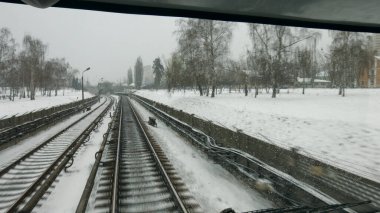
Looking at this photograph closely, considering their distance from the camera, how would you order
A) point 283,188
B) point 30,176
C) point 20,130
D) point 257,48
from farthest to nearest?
1. point 257,48
2. point 20,130
3. point 30,176
4. point 283,188

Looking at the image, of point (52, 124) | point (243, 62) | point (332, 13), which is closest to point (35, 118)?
point (52, 124)

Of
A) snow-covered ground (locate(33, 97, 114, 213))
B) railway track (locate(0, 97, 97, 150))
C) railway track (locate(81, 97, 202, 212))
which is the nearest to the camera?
railway track (locate(81, 97, 202, 212))

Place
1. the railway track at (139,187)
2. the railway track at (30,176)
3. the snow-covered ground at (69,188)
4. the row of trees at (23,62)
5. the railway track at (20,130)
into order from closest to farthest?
the railway track at (139,187), the snow-covered ground at (69,188), the railway track at (30,176), the railway track at (20,130), the row of trees at (23,62)

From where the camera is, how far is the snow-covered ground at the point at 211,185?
8.00 meters

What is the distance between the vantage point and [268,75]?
37781 mm

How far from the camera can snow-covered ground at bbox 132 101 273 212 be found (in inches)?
315

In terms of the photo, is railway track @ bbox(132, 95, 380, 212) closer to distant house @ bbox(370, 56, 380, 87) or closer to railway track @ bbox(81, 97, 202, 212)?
railway track @ bbox(81, 97, 202, 212)

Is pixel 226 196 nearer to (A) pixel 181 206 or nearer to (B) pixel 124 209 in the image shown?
(A) pixel 181 206

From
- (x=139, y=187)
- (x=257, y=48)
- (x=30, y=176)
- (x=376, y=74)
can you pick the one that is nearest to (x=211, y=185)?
(x=139, y=187)

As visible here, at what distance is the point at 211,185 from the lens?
9.51 metres

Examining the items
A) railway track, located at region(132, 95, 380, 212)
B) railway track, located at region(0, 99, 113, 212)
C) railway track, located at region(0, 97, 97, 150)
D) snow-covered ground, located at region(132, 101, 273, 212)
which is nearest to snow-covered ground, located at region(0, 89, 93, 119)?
railway track, located at region(0, 97, 97, 150)

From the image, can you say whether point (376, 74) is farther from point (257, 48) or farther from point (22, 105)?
point (22, 105)

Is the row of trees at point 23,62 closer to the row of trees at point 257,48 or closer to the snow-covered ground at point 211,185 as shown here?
Result: the row of trees at point 257,48

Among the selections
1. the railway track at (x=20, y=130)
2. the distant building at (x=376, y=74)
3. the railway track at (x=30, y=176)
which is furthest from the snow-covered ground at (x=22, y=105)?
the distant building at (x=376, y=74)
